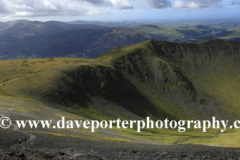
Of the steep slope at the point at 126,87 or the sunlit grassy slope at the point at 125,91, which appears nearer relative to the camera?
the sunlit grassy slope at the point at 125,91

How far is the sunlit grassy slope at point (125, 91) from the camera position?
8238 centimetres

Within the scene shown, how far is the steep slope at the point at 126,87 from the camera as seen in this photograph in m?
93.5

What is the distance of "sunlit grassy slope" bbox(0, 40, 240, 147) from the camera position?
270ft

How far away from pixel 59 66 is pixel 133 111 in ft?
201

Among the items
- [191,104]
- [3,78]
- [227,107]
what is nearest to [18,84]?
[3,78]

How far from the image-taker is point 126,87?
13400 cm

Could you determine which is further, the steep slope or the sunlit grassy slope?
the steep slope

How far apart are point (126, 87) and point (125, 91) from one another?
569 centimetres

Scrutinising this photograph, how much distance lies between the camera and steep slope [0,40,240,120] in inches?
3682

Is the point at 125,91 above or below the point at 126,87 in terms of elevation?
below

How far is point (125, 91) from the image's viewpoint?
5084 inches

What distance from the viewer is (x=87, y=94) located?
105188 millimetres

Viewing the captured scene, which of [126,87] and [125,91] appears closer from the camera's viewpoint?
[125,91]

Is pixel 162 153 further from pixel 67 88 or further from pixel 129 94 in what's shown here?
pixel 129 94
